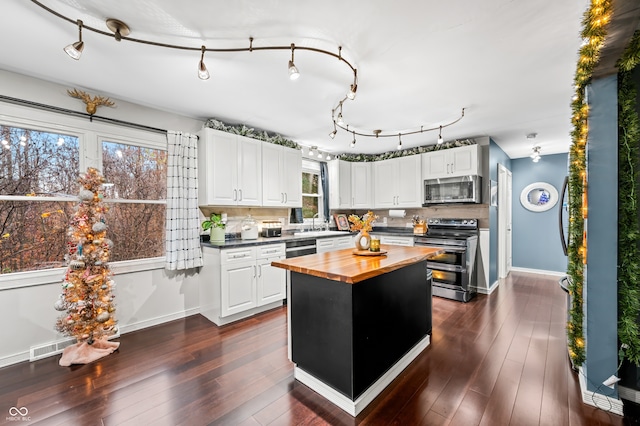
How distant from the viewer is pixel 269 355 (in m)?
2.54

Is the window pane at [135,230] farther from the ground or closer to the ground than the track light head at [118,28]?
closer to the ground

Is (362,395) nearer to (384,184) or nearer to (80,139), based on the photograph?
(80,139)

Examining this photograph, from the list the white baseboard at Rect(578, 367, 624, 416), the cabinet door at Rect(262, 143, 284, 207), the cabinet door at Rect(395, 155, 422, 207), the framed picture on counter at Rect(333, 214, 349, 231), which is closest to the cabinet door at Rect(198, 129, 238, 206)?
the cabinet door at Rect(262, 143, 284, 207)

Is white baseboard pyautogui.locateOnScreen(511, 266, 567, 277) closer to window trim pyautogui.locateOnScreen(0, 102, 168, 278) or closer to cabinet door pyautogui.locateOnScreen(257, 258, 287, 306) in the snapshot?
cabinet door pyautogui.locateOnScreen(257, 258, 287, 306)

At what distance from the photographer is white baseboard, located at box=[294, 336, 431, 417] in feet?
5.88

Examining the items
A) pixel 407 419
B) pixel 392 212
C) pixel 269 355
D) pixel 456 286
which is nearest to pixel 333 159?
pixel 392 212

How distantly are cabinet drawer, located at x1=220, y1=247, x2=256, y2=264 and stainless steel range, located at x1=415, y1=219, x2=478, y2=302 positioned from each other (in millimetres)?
2701

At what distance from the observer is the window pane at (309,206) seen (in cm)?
518

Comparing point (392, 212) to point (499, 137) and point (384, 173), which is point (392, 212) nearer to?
point (384, 173)

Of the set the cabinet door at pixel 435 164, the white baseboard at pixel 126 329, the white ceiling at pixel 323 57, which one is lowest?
the white baseboard at pixel 126 329

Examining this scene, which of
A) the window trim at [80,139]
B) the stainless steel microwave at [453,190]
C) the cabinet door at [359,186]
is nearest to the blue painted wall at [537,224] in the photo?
the stainless steel microwave at [453,190]

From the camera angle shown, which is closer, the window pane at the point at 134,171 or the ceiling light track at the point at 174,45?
the ceiling light track at the point at 174,45

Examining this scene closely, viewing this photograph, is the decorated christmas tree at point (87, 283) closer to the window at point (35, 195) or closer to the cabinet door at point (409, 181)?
the window at point (35, 195)

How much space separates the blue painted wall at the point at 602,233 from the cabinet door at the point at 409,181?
9.85 ft
